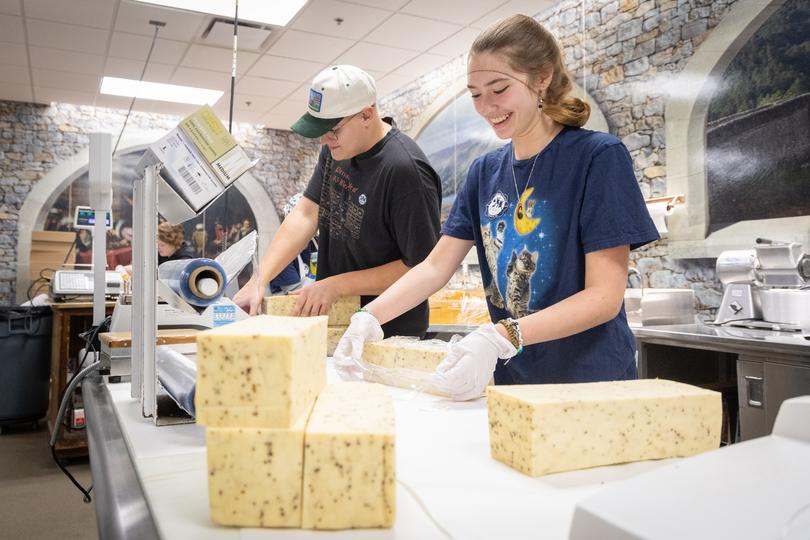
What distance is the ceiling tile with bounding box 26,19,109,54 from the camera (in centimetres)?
516

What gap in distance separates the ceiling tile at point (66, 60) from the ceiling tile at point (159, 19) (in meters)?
0.91

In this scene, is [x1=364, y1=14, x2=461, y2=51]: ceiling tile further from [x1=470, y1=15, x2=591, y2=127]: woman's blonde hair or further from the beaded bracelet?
the beaded bracelet

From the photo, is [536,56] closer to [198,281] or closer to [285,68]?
[198,281]

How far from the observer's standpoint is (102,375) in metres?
1.71

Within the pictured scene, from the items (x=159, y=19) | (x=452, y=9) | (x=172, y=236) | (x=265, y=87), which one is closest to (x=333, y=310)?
(x=452, y=9)

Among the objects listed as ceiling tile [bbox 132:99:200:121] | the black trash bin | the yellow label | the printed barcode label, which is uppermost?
ceiling tile [bbox 132:99:200:121]

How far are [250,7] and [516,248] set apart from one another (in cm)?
420

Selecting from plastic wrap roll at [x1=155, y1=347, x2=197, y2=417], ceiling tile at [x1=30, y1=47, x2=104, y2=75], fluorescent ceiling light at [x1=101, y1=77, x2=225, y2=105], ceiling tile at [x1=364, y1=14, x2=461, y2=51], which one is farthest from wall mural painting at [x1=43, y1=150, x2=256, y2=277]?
plastic wrap roll at [x1=155, y1=347, x2=197, y2=417]

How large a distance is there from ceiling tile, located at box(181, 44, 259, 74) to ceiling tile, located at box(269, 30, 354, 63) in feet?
1.14

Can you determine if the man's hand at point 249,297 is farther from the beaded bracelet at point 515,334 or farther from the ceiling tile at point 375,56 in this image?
the ceiling tile at point 375,56

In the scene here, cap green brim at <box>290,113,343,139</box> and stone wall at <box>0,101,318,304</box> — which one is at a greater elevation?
stone wall at <box>0,101,318,304</box>

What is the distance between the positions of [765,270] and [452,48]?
393cm

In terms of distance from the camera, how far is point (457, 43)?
565 centimetres

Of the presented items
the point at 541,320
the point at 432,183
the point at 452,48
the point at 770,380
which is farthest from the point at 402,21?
the point at 541,320
